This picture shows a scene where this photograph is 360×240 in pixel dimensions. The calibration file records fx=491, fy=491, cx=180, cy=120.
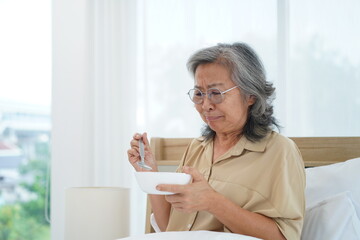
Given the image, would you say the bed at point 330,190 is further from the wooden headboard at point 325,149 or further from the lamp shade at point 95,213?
the lamp shade at point 95,213

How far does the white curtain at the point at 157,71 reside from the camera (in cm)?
241

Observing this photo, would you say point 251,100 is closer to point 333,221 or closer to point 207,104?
point 207,104

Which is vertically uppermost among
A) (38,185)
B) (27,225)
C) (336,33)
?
(336,33)

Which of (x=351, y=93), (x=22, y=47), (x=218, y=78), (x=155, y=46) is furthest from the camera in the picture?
(x=22, y=47)

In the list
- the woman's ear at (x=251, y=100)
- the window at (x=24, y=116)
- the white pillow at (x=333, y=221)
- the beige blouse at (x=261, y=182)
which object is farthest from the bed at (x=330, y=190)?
the window at (x=24, y=116)

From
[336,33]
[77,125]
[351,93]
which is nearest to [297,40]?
[336,33]

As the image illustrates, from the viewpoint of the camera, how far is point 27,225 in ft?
12.1

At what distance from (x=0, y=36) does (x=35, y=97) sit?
1.68ft

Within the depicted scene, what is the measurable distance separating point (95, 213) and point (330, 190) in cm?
98

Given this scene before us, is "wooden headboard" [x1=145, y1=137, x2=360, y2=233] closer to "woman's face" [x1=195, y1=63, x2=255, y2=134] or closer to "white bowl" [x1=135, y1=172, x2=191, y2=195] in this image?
"woman's face" [x1=195, y1=63, x2=255, y2=134]

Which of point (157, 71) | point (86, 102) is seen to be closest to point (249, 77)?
point (157, 71)

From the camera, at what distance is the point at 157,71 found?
2.84 meters

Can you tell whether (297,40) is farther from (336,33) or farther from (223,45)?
(223,45)

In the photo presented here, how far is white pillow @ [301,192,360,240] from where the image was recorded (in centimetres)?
168
